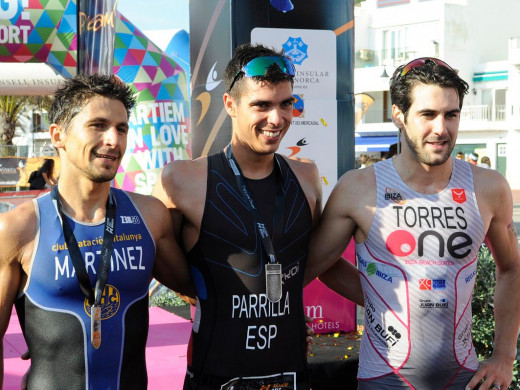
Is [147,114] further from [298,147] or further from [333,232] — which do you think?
[333,232]

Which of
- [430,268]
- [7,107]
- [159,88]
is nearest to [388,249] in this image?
[430,268]

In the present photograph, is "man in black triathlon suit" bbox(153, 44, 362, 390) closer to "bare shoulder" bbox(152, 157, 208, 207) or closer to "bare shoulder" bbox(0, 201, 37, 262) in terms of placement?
"bare shoulder" bbox(152, 157, 208, 207)

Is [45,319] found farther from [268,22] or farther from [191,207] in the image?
[268,22]

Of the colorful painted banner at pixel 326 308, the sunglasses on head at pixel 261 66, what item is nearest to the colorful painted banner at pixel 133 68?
the colorful painted banner at pixel 326 308

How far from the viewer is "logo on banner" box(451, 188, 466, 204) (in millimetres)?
2850

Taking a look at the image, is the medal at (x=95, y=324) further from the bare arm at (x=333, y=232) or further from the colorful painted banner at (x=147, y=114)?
the colorful painted banner at (x=147, y=114)

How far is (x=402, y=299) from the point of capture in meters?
2.80

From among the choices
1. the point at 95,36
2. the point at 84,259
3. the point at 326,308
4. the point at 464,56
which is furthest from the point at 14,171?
the point at 464,56

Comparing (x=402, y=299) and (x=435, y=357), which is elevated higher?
(x=402, y=299)

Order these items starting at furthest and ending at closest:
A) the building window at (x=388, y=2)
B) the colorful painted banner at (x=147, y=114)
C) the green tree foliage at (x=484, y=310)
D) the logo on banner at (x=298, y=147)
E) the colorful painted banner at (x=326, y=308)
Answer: the building window at (x=388, y=2) → the colorful painted banner at (x=147, y=114) → the colorful painted banner at (x=326, y=308) → the logo on banner at (x=298, y=147) → the green tree foliage at (x=484, y=310)

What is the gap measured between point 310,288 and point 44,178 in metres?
8.46

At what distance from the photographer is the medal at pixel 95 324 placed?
7.93ft

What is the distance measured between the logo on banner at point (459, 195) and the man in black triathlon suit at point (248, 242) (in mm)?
630

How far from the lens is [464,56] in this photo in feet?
126
